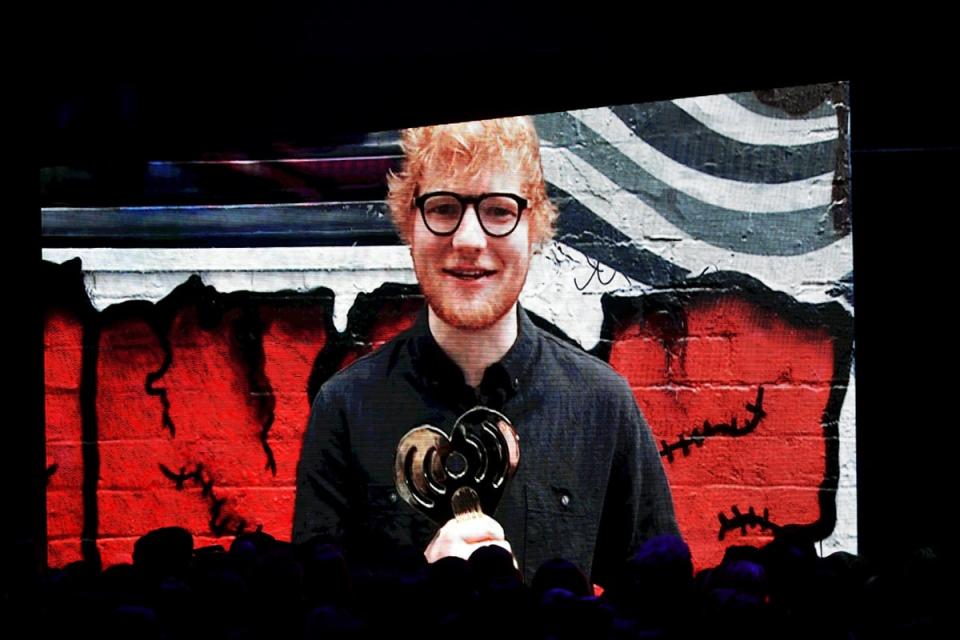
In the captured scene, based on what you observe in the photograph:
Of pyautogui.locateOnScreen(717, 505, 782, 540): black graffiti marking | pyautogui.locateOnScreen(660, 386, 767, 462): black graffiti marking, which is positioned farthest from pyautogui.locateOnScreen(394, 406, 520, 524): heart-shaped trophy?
pyautogui.locateOnScreen(717, 505, 782, 540): black graffiti marking

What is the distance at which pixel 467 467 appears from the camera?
2.07m

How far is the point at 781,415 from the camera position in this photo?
2014 millimetres

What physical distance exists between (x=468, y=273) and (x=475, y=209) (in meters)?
0.12

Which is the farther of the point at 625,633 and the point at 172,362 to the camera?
the point at 172,362

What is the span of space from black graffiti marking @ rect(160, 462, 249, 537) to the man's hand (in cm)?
36

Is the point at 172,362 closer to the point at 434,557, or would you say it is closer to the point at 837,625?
the point at 434,557

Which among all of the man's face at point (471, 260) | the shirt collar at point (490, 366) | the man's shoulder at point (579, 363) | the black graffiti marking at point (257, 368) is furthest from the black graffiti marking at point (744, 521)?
the black graffiti marking at point (257, 368)

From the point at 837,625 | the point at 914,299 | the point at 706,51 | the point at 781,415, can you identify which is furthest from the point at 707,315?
the point at 837,625

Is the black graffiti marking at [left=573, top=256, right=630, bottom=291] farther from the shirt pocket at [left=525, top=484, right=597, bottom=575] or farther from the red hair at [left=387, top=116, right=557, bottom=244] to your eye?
the shirt pocket at [left=525, top=484, right=597, bottom=575]

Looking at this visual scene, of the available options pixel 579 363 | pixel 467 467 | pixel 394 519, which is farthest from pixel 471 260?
pixel 394 519

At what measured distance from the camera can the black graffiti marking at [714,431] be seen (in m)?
2.02

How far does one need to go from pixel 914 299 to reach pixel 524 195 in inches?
27.5

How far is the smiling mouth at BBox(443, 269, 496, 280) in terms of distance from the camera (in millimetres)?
2078

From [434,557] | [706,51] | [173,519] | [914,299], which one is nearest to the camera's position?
[706,51]
